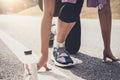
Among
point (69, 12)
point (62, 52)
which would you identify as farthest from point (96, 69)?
point (69, 12)

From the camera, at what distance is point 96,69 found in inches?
186

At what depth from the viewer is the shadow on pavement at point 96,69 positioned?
4336 millimetres

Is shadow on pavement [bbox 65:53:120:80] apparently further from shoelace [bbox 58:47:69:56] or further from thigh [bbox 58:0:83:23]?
thigh [bbox 58:0:83:23]

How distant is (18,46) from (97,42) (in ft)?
4.94

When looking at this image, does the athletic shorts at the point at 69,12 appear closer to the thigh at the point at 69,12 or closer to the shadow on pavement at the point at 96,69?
the thigh at the point at 69,12

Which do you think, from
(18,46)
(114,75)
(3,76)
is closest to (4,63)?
(3,76)

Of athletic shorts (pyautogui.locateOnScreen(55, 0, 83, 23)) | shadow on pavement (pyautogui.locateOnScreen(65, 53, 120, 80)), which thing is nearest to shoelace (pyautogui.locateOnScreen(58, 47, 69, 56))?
shadow on pavement (pyautogui.locateOnScreen(65, 53, 120, 80))

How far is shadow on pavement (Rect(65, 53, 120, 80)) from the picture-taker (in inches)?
171

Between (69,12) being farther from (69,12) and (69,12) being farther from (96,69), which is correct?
(96,69)

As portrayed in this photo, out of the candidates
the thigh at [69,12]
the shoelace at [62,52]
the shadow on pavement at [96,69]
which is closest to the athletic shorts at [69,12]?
the thigh at [69,12]

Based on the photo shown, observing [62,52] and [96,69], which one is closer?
[96,69]

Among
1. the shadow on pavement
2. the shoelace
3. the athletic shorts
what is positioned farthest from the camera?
the shoelace

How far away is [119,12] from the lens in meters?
19.1

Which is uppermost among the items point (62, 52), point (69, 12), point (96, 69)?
point (69, 12)
